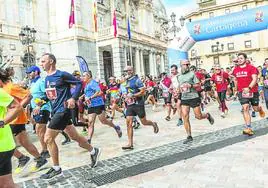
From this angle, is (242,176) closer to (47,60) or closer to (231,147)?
(231,147)

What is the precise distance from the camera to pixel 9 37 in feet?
76.2

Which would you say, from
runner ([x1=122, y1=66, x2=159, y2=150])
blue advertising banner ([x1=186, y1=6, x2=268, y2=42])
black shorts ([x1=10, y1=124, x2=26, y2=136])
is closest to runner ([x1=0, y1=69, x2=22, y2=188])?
black shorts ([x1=10, y1=124, x2=26, y2=136])

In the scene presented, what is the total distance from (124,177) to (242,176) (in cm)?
171

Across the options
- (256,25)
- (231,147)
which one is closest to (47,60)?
(231,147)

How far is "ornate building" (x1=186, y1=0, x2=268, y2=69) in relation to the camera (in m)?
60.2

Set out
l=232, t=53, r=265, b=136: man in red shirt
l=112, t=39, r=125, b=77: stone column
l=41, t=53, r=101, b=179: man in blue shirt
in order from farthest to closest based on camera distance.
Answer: l=112, t=39, r=125, b=77: stone column → l=232, t=53, r=265, b=136: man in red shirt → l=41, t=53, r=101, b=179: man in blue shirt

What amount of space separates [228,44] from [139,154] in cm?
6165

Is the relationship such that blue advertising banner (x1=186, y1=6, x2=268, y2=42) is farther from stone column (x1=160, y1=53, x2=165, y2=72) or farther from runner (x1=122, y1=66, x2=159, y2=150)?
stone column (x1=160, y1=53, x2=165, y2=72)

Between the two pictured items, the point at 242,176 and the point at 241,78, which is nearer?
the point at 242,176

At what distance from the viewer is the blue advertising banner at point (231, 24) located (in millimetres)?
15453

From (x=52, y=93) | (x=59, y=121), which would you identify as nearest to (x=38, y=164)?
(x=59, y=121)

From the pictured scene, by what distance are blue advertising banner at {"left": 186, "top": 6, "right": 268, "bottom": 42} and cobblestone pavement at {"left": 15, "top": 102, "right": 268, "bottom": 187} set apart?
8050 mm

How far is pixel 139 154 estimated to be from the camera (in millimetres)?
6223

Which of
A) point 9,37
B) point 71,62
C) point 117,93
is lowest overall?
point 117,93
